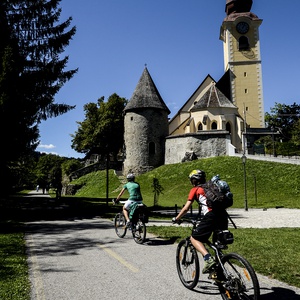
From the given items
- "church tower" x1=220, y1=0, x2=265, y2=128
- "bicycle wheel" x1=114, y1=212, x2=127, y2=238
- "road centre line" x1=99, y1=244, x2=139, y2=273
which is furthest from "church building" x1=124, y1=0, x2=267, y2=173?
"road centre line" x1=99, y1=244, x2=139, y2=273

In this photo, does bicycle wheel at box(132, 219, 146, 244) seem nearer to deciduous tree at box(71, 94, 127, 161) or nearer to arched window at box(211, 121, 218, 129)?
arched window at box(211, 121, 218, 129)

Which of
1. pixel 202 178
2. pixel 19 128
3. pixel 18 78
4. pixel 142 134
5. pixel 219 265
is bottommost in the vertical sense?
pixel 219 265

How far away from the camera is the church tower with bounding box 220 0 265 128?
165ft

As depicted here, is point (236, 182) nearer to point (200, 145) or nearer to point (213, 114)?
point (200, 145)

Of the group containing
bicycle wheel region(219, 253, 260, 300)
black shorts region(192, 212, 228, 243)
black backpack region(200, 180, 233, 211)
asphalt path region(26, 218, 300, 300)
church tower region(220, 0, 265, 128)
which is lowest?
asphalt path region(26, 218, 300, 300)

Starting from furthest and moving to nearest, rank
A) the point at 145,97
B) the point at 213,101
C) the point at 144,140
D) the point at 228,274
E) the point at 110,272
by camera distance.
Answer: the point at 145,97 < the point at 144,140 < the point at 213,101 < the point at 110,272 < the point at 228,274

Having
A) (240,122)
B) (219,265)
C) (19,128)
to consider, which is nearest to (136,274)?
(219,265)

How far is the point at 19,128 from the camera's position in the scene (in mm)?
15195

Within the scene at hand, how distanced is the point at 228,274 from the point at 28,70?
16193mm

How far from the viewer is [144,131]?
46562mm

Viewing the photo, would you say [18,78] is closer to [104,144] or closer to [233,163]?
[233,163]

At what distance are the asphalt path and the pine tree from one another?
708 centimetres

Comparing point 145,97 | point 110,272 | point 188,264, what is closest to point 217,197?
point 188,264

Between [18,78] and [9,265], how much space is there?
11.2m
